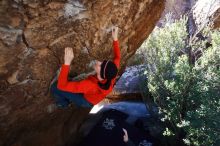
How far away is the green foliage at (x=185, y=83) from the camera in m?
7.29

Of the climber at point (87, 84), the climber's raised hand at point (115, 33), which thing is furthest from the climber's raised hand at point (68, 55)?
the climber's raised hand at point (115, 33)

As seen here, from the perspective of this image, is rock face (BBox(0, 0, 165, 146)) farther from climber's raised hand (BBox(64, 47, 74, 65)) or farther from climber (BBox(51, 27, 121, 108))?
climber (BBox(51, 27, 121, 108))

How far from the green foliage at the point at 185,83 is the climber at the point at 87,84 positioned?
2.81 m

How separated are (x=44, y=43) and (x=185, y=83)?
172 inches

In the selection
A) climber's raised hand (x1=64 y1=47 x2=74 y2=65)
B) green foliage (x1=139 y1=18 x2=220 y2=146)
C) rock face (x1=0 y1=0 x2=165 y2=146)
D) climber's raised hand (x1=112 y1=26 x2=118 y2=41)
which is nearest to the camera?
rock face (x1=0 y1=0 x2=165 y2=146)

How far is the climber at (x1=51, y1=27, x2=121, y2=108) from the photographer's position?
4.66 m

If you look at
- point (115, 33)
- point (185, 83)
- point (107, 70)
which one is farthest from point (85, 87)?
point (185, 83)

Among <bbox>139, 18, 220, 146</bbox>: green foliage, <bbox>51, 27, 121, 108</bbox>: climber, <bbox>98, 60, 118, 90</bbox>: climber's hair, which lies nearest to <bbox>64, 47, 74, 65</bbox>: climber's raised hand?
<bbox>51, 27, 121, 108</bbox>: climber

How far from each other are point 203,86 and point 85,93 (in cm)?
359

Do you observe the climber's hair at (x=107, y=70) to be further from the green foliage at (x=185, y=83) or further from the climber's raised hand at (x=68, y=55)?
the green foliage at (x=185, y=83)

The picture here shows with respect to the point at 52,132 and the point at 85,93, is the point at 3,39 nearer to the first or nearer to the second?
the point at 85,93

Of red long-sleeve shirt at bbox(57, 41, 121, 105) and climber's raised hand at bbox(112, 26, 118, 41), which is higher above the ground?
climber's raised hand at bbox(112, 26, 118, 41)

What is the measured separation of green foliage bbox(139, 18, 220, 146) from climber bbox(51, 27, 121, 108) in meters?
2.81

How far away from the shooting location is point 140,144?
847 centimetres
